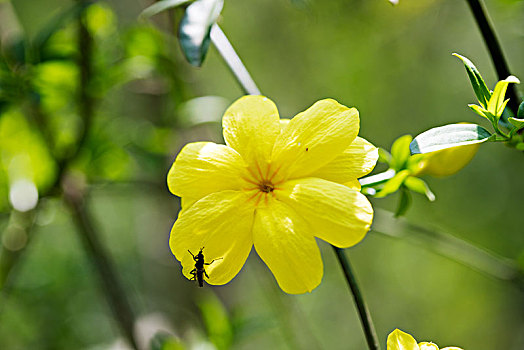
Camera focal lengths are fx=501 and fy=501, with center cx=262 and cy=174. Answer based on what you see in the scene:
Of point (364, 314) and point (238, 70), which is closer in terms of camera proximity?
point (364, 314)

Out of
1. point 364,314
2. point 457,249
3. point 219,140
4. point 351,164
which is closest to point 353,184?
point 351,164

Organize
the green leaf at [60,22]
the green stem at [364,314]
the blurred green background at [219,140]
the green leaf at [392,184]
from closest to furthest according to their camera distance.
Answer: the green stem at [364,314]
the green leaf at [392,184]
the green leaf at [60,22]
the blurred green background at [219,140]

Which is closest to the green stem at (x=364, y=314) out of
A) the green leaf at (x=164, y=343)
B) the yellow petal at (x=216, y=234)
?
the yellow petal at (x=216, y=234)

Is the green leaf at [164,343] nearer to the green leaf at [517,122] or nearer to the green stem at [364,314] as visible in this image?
the green stem at [364,314]

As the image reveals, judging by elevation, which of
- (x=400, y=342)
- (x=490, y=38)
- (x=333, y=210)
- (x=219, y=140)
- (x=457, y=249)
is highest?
(x=490, y=38)

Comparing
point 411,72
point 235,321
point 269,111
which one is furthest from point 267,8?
point 269,111

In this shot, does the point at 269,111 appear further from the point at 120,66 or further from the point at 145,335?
the point at 145,335

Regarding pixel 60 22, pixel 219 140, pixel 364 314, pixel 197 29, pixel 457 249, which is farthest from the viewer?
pixel 219 140

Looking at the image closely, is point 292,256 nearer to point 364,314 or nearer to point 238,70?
point 364,314
